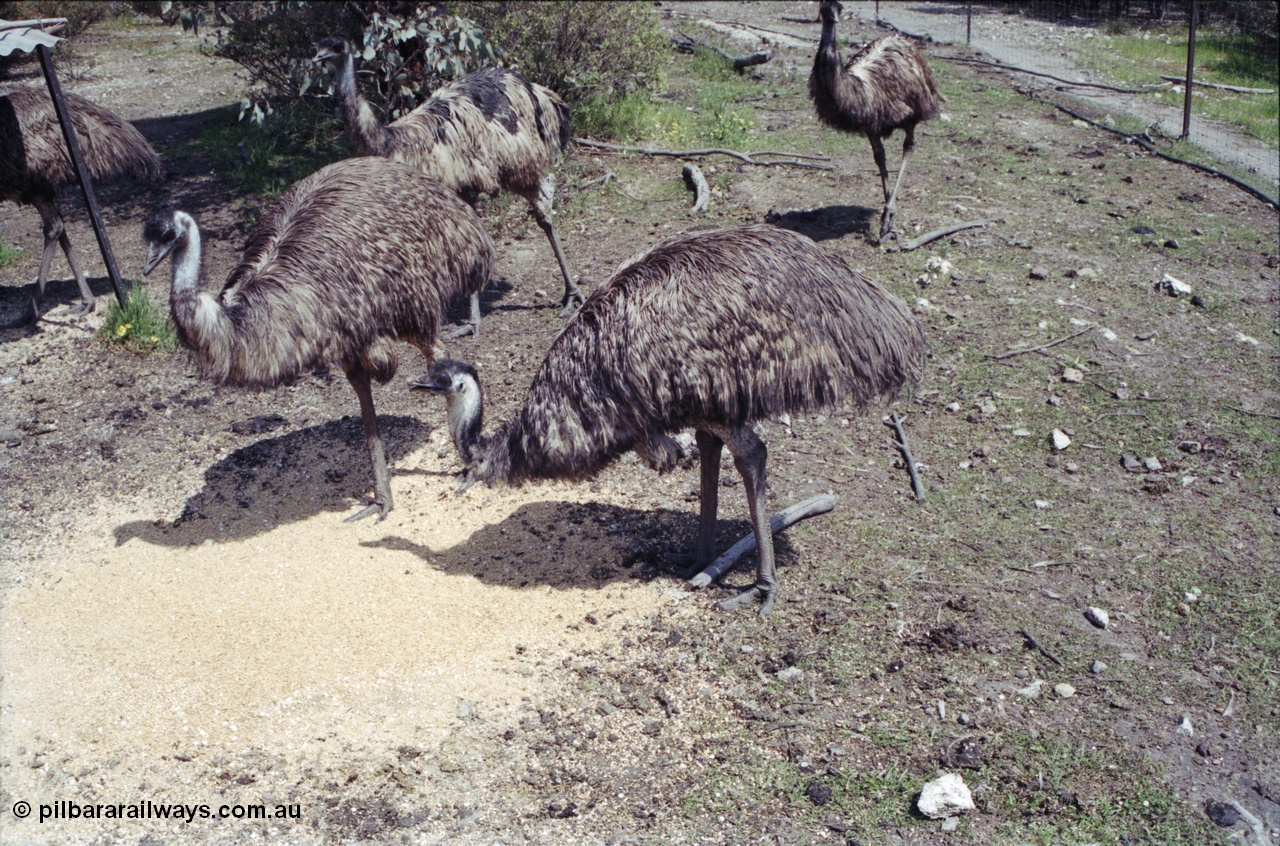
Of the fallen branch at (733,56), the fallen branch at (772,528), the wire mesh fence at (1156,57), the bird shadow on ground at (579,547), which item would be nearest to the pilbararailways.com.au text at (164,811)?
the bird shadow on ground at (579,547)

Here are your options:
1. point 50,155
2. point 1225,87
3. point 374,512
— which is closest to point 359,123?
point 50,155

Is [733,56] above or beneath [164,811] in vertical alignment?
above

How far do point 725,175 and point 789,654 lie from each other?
686 centimetres

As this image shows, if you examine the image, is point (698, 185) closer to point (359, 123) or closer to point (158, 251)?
point (359, 123)

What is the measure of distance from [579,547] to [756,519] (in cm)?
108

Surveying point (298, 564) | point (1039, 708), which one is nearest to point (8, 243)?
point (298, 564)

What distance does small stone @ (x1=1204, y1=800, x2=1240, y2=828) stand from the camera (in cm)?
380

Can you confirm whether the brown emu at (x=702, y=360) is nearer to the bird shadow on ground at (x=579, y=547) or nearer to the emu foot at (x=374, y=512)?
the bird shadow on ground at (x=579, y=547)

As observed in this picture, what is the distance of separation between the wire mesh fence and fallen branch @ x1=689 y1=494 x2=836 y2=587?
6.87 m

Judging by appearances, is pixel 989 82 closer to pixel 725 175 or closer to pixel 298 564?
pixel 725 175

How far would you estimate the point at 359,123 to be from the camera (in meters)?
7.69

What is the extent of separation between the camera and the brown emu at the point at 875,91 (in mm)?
8914

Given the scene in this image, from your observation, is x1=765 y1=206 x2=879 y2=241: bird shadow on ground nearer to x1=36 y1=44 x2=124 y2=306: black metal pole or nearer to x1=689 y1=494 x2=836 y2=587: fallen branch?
x1=689 y1=494 x2=836 y2=587: fallen branch

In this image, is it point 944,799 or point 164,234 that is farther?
point 164,234
